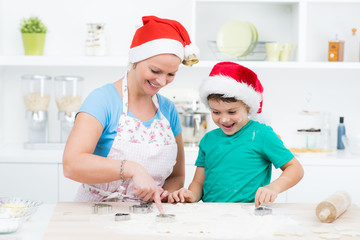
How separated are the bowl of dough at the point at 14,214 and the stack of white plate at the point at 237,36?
2102 millimetres

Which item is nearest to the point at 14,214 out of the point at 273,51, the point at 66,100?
the point at 66,100

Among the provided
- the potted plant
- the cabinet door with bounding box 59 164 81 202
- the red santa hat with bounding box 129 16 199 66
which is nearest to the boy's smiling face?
the red santa hat with bounding box 129 16 199 66

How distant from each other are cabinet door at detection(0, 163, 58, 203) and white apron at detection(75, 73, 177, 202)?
1.13m

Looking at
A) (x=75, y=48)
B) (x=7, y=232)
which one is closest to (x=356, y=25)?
(x=75, y=48)

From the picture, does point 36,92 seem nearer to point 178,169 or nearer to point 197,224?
point 178,169

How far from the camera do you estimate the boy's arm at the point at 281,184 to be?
1.67 metres

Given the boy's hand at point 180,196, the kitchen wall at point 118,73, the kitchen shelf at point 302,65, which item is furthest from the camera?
the kitchen wall at point 118,73

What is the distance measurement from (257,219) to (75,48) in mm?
2400

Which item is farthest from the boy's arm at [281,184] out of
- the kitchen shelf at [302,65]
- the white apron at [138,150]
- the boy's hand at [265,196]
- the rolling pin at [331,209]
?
the kitchen shelf at [302,65]

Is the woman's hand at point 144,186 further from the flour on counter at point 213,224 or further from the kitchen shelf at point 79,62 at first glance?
the kitchen shelf at point 79,62

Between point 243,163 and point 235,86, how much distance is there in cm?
29

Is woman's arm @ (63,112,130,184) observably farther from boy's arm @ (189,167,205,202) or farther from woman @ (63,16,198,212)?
boy's arm @ (189,167,205,202)

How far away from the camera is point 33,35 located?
3.34 m

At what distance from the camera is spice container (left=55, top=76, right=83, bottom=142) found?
3304 millimetres
